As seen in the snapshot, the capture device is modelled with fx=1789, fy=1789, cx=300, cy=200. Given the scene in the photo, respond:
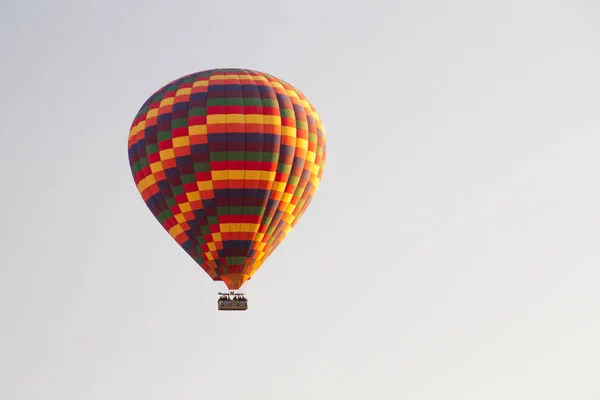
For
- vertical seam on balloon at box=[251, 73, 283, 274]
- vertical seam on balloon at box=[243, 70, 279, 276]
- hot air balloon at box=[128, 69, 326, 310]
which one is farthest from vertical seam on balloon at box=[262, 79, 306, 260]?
vertical seam on balloon at box=[243, 70, 279, 276]

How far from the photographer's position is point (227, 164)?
68.4 m

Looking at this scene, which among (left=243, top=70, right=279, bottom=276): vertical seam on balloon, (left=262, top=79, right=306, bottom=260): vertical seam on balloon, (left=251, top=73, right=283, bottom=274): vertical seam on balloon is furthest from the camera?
(left=262, top=79, right=306, bottom=260): vertical seam on balloon

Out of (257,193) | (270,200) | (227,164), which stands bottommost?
(270,200)

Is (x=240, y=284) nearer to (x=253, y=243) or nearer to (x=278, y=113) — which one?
(x=253, y=243)

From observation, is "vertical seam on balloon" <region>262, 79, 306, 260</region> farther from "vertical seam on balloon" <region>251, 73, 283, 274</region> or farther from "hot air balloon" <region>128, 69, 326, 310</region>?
"vertical seam on balloon" <region>251, 73, 283, 274</region>

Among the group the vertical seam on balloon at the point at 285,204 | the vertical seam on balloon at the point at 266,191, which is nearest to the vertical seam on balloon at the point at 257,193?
the vertical seam on balloon at the point at 266,191

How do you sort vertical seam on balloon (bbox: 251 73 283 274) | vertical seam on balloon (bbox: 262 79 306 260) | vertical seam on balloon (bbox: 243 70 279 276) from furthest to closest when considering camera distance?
vertical seam on balloon (bbox: 262 79 306 260)
vertical seam on balloon (bbox: 251 73 283 274)
vertical seam on balloon (bbox: 243 70 279 276)

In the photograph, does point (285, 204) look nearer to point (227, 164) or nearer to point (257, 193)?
point (257, 193)

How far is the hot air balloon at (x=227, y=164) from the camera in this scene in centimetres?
6850

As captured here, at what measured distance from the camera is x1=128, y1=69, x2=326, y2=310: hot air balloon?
225ft

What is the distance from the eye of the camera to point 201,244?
69.3 m

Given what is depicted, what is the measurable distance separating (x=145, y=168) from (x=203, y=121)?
3245mm

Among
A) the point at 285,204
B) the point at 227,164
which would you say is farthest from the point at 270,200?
the point at 227,164

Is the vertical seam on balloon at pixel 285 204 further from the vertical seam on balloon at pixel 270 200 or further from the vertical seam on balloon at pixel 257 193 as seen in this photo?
the vertical seam on balloon at pixel 257 193
